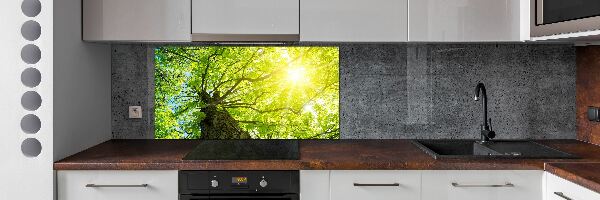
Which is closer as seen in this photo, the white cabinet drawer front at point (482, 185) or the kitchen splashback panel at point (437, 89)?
the white cabinet drawer front at point (482, 185)

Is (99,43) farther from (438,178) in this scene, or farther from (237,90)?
(438,178)

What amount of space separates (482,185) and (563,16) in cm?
77

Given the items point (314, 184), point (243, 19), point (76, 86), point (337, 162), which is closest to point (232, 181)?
point (314, 184)
